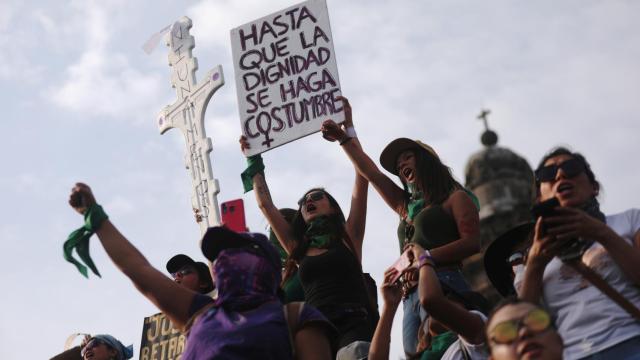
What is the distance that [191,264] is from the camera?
6539mm

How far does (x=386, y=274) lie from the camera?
16.6 ft

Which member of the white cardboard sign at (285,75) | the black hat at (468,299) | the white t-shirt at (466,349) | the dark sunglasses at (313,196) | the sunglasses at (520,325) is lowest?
the sunglasses at (520,325)

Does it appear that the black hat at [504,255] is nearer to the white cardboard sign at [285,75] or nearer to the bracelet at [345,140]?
the bracelet at [345,140]

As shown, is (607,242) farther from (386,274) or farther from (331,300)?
(331,300)

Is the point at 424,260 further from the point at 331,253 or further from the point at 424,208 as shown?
the point at 331,253

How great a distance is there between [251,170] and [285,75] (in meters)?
0.83

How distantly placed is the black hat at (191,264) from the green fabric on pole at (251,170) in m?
0.78

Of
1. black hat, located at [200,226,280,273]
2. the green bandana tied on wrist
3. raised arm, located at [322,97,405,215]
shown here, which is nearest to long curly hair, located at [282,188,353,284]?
raised arm, located at [322,97,405,215]

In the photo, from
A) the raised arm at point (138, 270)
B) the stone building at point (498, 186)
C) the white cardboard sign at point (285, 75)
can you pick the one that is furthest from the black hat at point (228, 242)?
the stone building at point (498, 186)

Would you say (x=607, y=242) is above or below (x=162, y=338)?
below

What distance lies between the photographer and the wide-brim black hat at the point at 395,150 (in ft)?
20.5

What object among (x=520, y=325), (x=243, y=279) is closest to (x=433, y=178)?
(x=243, y=279)

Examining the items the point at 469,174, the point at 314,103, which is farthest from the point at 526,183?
the point at 314,103

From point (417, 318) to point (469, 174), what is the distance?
156ft
